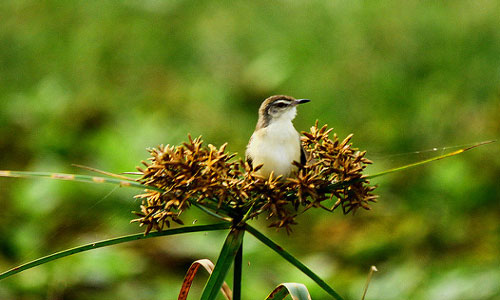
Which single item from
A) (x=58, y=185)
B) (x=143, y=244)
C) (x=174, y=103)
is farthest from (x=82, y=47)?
(x=143, y=244)

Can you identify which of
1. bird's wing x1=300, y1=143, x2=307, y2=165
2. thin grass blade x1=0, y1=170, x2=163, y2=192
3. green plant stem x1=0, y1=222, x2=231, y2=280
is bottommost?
green plant stem x1=0, y1=222, x2=231, y2=280

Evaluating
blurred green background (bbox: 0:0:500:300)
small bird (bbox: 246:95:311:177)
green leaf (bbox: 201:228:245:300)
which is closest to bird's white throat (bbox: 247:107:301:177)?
small bird (bbox: 246:95:311:177)

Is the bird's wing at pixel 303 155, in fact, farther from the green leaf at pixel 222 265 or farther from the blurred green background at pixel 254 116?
the blurred green background at pixel 254 116

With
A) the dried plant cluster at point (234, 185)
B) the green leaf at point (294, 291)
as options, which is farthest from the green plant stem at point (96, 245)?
the green leaf at point (294, 291)

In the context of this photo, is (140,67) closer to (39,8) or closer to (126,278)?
(39,8)

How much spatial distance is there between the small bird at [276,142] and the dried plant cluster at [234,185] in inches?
3.5

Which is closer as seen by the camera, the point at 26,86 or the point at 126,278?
the point at 126,278

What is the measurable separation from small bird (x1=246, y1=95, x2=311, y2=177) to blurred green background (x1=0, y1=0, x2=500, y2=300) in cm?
151

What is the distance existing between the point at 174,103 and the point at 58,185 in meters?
1.66

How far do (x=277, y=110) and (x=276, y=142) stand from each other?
0.50 ft

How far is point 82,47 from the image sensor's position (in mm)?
6750

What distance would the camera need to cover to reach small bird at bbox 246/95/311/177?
4.93 feet

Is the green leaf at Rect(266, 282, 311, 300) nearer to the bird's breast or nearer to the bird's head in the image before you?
the bird's breast

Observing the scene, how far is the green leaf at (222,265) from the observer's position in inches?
53.2
